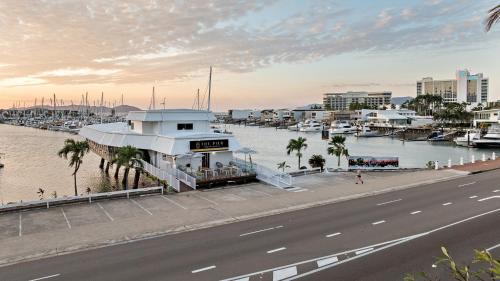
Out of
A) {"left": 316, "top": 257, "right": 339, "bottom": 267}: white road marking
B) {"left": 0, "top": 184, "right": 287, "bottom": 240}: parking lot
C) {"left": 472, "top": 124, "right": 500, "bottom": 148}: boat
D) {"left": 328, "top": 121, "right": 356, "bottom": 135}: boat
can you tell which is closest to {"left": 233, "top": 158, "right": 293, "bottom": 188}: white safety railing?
{"left": 0, "top": 184, "right": 287, "bottom": 240}: parking lot

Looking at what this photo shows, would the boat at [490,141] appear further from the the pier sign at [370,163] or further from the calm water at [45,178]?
the calm water at [45,178]

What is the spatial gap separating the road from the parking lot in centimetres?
416

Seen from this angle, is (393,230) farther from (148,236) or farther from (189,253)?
(148,236)

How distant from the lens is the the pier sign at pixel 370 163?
122 feet

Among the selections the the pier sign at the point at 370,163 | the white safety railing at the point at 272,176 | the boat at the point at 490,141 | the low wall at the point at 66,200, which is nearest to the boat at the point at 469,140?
the boat at the point at 490,141

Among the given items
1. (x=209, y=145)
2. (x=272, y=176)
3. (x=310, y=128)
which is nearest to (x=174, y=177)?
(x=209, y=145)

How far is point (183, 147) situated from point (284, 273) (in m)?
19.8

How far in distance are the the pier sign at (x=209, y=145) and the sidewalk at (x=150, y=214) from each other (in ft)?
16.3

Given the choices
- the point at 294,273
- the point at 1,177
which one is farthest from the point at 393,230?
the point at 1,177

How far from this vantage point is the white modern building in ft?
98.4

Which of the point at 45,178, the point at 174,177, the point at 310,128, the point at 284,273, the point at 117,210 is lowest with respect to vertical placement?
the point at 45,178

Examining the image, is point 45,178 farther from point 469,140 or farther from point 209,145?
point 469,140

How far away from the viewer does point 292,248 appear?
15.7 metres

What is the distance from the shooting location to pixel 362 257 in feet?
47.4
